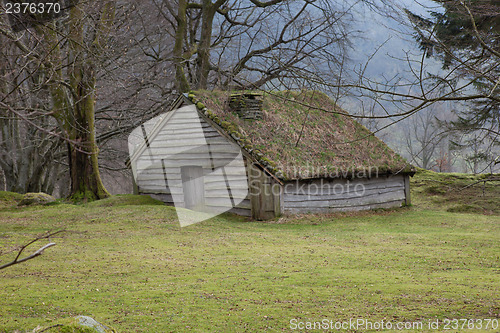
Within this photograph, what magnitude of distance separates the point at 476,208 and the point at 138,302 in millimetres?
17377

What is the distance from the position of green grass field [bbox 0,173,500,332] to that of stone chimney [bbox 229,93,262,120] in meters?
3.98

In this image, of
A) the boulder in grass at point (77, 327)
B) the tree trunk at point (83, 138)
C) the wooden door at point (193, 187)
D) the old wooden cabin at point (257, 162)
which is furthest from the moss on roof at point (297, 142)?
the boulder in grass at point (77, 327)

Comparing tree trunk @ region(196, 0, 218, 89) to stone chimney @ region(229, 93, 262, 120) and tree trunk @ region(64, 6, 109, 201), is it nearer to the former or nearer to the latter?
stone chimney @ region(229, 93, 262, 120)

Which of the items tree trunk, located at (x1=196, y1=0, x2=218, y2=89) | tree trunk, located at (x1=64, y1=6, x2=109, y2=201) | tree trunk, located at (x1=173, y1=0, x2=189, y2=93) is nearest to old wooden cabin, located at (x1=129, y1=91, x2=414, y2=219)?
tree trunk, located at (x1=64, y1=6, x2=109, y2=201)

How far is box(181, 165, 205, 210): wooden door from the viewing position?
630 inches

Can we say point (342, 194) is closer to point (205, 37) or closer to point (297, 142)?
point (297, 142)

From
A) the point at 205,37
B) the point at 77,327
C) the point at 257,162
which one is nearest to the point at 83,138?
the point at 257,162

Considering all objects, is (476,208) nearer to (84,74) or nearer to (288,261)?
(288,261)

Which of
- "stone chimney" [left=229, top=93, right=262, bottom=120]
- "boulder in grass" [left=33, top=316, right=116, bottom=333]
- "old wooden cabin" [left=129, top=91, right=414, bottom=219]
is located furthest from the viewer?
"stone chimney" [left=229, top=93, right=262, bottom=120]

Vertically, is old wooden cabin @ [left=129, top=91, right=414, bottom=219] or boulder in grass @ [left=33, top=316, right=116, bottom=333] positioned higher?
old wooden cabin @ [left=129, top=91, right=414, bottom=219]

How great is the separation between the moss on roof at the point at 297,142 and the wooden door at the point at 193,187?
7.15ft

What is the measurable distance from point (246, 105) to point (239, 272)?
8928 millimetres

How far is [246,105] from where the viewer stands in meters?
16.1

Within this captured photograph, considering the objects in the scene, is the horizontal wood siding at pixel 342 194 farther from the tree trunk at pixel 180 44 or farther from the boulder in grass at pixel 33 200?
the boulder in grass at pixel 33 200
